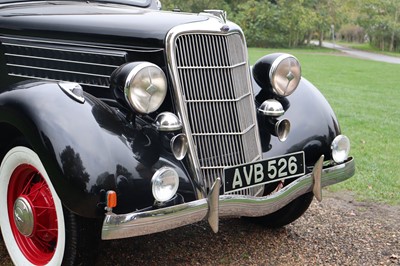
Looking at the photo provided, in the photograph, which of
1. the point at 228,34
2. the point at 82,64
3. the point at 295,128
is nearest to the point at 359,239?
the point at 295,128

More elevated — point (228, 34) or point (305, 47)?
point (228, 34)

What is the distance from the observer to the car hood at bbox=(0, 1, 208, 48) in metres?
3.00

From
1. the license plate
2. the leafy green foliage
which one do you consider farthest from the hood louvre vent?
the leafy green foliage

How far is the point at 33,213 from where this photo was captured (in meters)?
2.79

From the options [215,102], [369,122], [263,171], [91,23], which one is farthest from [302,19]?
[263,171]

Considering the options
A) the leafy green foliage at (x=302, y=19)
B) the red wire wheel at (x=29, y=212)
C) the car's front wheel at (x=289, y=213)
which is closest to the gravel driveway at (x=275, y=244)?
the car's front wheel at (x=289, y=213)

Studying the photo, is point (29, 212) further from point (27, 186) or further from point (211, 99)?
point (211, 99)

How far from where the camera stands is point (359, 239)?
367cm

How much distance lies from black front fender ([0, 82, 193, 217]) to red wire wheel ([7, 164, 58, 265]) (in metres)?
0.30

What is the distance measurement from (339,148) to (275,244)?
783 mm

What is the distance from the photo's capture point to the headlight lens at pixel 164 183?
8.36 feet

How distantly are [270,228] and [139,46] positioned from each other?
1.69 metres

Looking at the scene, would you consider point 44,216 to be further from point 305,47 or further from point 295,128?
point 305,47

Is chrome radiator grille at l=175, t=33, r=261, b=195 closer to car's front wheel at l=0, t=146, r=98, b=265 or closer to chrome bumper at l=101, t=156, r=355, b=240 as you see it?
chrome bumper at l=101, t=156, r=355, b=240
